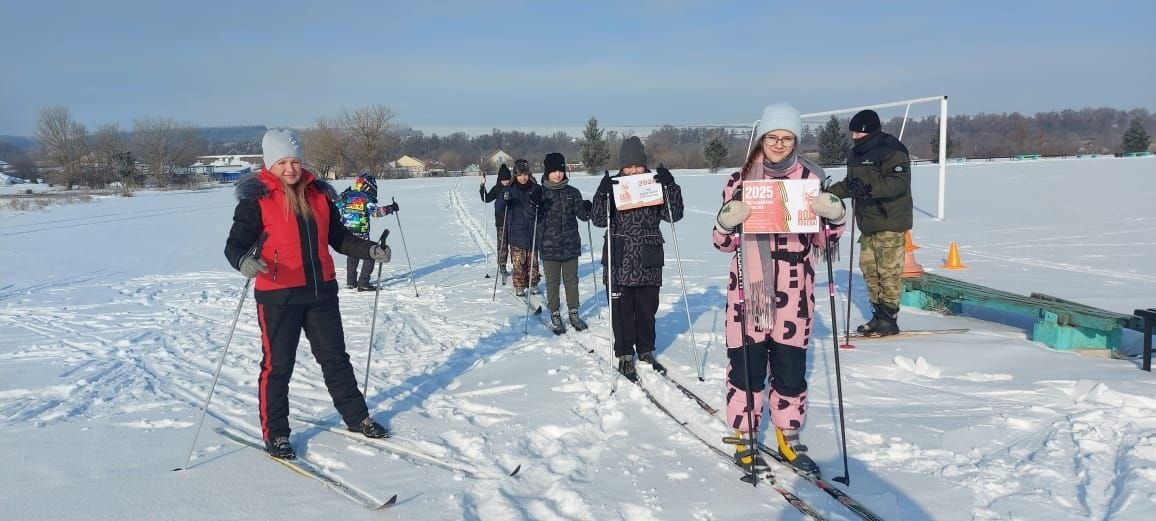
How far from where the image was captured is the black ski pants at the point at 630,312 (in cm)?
560

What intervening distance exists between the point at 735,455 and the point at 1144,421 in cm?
247

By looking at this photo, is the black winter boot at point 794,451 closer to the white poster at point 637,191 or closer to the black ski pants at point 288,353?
the white poster at point 637,191

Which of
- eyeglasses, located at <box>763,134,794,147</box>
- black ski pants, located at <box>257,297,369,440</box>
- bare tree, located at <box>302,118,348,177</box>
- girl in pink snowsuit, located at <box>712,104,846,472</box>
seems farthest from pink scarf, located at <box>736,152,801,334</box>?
bare tree, located at <box>302,118,348,177</box>

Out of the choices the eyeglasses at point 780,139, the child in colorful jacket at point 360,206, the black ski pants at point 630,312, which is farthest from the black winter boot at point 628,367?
the child in colorful jacket at point 360,206

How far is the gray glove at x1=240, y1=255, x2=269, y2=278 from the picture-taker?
148 inches

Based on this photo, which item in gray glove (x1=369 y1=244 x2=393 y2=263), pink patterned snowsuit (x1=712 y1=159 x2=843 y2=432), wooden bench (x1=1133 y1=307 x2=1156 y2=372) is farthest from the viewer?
wooden bench (x1=1133 y1=307 x2=1156 y2=372)

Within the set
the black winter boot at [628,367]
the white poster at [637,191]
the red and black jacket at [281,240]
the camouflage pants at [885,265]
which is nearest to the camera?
the red and black jacket at [281,240]

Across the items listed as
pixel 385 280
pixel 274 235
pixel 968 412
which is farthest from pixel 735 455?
pixel 385 280

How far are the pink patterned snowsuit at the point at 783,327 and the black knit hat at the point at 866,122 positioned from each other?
10.00ft

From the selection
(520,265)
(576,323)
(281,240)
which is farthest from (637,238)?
(520,265)

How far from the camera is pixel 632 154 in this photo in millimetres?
5586

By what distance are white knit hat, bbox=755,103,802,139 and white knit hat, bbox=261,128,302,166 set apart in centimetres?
273

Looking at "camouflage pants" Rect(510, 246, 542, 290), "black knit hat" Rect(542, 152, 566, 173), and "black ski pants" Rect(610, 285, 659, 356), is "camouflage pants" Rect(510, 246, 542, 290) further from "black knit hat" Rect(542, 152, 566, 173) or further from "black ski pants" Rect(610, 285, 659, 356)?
"black ski pants" Rect(610, 285, 659, 356)

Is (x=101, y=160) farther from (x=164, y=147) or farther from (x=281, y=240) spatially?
(x=281, y=240)
